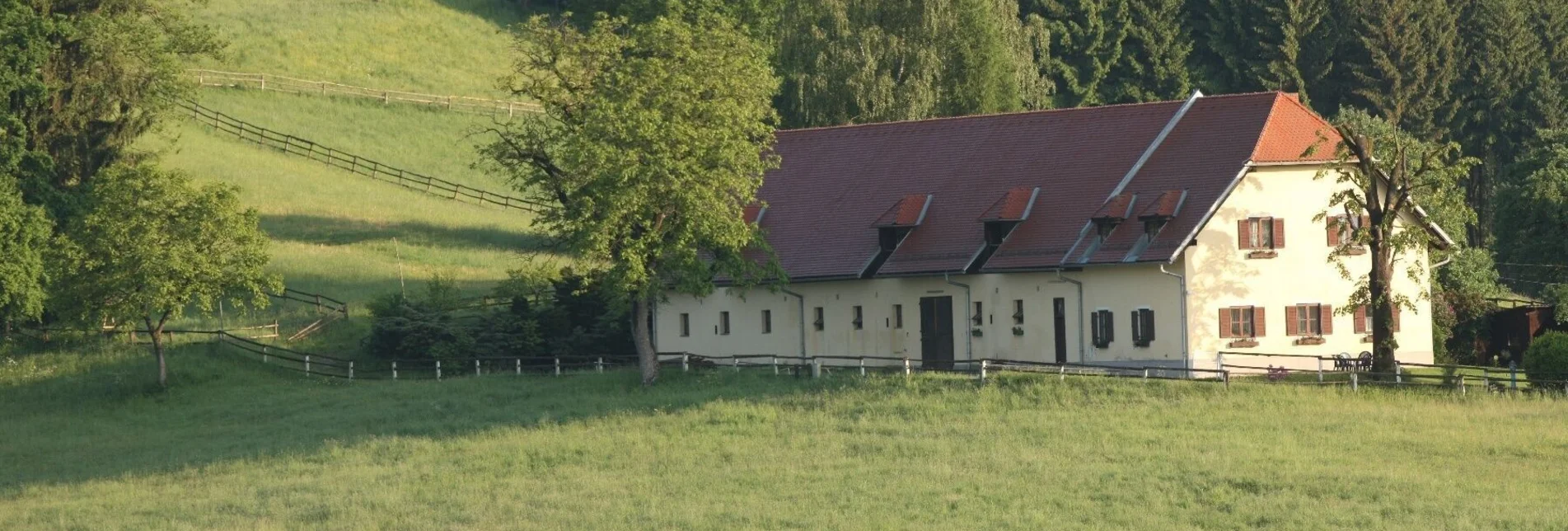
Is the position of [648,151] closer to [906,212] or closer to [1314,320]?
[906,212]

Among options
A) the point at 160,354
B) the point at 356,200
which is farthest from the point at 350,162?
the point at 160,354

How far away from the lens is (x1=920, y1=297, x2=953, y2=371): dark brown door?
57.0 meters

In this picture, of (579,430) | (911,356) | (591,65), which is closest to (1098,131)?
(911,356)

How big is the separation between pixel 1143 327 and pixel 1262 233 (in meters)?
3.87

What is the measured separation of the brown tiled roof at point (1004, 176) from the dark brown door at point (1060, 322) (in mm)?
1249

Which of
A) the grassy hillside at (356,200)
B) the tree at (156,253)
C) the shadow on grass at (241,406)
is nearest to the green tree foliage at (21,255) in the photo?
the shadow on grass at (241,406)

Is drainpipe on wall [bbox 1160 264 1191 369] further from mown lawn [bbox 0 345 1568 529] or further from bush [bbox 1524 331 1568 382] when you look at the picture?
bush [bbox 1524 331 1568 382]

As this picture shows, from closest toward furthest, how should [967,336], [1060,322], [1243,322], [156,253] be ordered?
[1243,322] → [1060,322] → [967,336] → [156,253]

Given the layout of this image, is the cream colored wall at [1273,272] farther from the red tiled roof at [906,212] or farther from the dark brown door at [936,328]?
the red tiled roof at [906,212]

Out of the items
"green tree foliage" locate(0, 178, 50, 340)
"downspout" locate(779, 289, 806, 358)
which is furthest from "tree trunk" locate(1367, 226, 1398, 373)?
"green tree foliage" locate(0, 178, 50, 340)

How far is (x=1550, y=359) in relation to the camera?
4897 centimetres

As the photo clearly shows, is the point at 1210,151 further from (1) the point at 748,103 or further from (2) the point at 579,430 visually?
(2) the point at 579,430

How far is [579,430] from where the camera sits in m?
48.8

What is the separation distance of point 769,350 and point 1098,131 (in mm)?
10780
